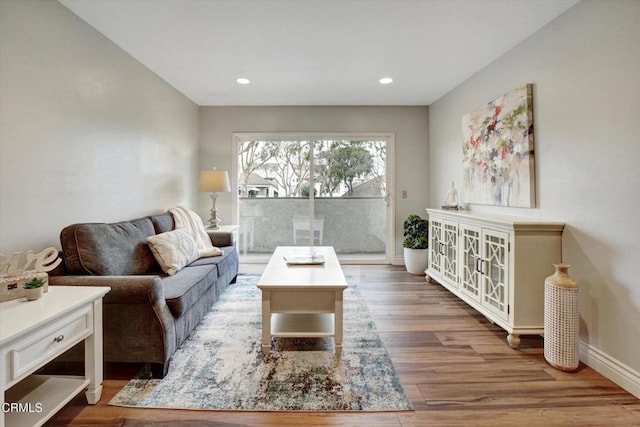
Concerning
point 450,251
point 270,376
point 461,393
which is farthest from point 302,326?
point 450,251

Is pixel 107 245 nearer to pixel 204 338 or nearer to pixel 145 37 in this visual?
pixel 204 338

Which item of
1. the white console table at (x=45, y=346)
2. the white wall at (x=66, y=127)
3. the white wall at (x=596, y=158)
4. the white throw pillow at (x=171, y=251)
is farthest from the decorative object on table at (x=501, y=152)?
the white wall at (x=66, y=127)

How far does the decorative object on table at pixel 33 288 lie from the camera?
1.47 m

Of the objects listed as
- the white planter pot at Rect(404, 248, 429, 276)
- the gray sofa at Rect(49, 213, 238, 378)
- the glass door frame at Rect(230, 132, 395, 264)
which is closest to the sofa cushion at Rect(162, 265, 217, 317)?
the gray sofa at Rect(49, 213, 238, 378)

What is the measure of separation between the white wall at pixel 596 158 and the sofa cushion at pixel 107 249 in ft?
10.4

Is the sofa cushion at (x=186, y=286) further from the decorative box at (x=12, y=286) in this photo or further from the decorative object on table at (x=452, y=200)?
the decorative object on table at (x=452, y=200)

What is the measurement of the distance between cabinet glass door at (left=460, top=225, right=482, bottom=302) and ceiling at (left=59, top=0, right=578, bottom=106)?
162 centimetres

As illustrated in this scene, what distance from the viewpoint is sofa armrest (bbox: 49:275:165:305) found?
176 cm

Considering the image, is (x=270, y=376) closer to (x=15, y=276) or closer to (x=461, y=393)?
(x=461, y=393)

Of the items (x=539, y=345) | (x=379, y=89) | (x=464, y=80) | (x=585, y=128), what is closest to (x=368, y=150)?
(x=379, y=89)

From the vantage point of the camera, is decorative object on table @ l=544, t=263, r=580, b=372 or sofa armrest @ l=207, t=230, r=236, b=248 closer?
decorative object on table @ l=544, t=263, r=580, b=372

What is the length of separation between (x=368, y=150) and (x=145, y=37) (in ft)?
10.2

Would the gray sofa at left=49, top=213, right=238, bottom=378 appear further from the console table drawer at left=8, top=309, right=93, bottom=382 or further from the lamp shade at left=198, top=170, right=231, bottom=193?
the lamp shade at left=198, top=170, right=231, bottom=193

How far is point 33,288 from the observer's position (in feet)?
4.87
